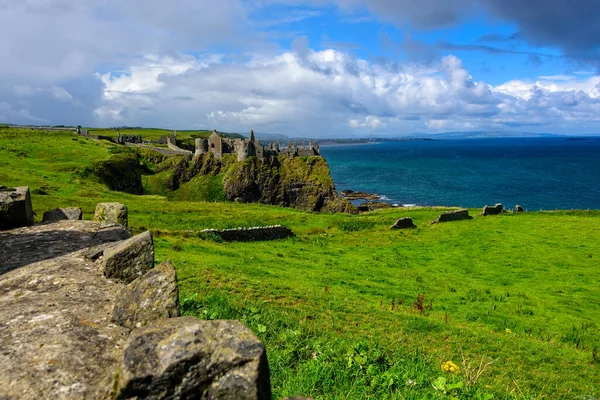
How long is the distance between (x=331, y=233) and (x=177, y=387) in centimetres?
3661

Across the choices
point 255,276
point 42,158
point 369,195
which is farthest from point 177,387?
point 369,195

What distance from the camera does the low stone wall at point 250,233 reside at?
1250 inches

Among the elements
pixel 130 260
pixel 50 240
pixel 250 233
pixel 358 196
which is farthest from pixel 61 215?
pixel 358 196

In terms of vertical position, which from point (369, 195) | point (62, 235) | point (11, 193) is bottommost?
point (369, 195)

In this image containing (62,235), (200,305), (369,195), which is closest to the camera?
(200,305)

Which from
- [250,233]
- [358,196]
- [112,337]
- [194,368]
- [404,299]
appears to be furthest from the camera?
[358,196]

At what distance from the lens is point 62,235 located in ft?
45.3

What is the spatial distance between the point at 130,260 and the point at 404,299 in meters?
14.9

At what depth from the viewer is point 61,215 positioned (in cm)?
1714

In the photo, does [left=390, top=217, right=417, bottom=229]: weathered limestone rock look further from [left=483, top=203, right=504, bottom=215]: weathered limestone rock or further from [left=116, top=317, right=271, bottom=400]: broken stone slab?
[left=116, top=317, right=271, bottom=400]: broken stone slab

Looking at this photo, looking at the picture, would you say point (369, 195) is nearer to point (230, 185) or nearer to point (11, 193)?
point (230, 185)

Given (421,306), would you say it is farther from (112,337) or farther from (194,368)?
(194,368)

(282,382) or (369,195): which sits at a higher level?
(282,382)

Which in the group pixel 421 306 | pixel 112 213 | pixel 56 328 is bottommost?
pixel 421 306
